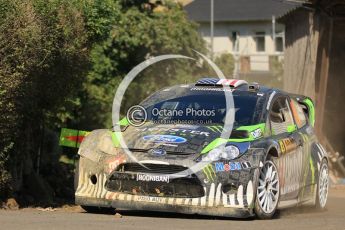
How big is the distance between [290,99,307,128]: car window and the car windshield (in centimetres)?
104

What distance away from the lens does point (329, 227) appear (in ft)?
30.6

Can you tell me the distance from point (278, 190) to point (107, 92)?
56.7 feet

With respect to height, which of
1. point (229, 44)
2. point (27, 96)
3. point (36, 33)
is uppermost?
point (229, 44)

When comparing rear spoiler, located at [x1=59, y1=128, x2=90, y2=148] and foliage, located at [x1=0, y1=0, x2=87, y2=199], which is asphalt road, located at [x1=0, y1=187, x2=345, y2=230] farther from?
rear spoiler, located at [x1=59, y1=128, x2=90, y2=148]

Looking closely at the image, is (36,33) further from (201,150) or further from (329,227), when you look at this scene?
(329,227)

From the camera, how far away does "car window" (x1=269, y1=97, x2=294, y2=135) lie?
36.4 ft

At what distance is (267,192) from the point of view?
10195 mm

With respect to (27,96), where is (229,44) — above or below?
above

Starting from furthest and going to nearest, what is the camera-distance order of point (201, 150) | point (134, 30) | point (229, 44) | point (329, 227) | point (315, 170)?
1. point (229, 44)
2. point (134, 30)
3. point (315, 170)
4. point (201, 150)
5. point (329, 227)

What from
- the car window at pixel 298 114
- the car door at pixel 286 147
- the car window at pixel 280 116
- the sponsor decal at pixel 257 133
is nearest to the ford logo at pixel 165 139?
the sponsor decal at pixel 257 133

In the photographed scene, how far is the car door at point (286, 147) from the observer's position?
35.5 feet

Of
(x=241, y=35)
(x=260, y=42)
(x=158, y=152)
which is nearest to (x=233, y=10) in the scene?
(x=241, y=35)

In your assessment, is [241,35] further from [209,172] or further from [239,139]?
[209,172]

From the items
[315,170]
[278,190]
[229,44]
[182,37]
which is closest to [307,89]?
[315,170]
